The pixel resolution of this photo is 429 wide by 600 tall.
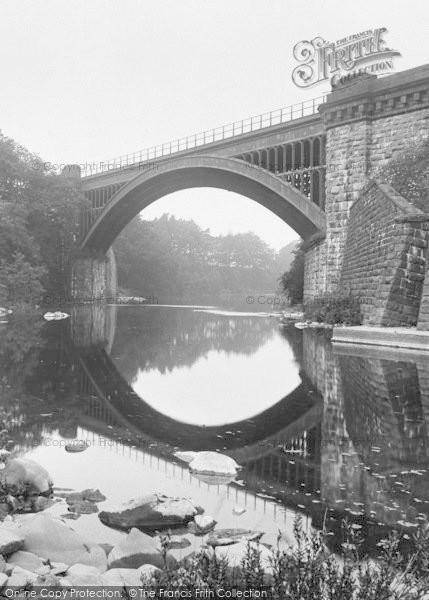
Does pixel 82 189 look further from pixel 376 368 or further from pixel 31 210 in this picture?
pixel 376 368

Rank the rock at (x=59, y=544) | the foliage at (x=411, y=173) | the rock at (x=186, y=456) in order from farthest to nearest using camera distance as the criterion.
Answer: the foliage at (x=411, y=173) < the rock at (x=186, y=456) < the rock at (x=59, y=544)

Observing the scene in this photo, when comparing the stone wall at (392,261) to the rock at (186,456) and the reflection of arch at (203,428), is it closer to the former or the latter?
the reflection of arch at (203,428)

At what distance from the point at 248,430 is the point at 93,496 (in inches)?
103

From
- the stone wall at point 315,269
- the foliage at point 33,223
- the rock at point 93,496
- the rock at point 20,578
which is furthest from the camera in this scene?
the foliage at point 33,223

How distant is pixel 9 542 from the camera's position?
3.20 m

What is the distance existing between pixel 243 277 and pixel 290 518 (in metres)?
135

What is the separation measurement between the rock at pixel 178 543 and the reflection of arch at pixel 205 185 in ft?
85.1

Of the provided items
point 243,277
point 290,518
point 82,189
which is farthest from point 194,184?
point 243,277

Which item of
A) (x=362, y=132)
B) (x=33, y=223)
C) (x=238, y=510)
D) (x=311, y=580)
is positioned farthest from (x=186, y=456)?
(x=33, y=223)

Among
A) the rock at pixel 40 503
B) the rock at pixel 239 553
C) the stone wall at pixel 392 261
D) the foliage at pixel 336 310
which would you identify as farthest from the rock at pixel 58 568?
the foliage at pixel 336 310

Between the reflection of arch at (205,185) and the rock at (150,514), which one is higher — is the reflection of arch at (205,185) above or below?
above

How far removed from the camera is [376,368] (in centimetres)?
1099

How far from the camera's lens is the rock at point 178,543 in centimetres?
354

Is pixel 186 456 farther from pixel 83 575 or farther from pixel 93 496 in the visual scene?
pixel 83 575
